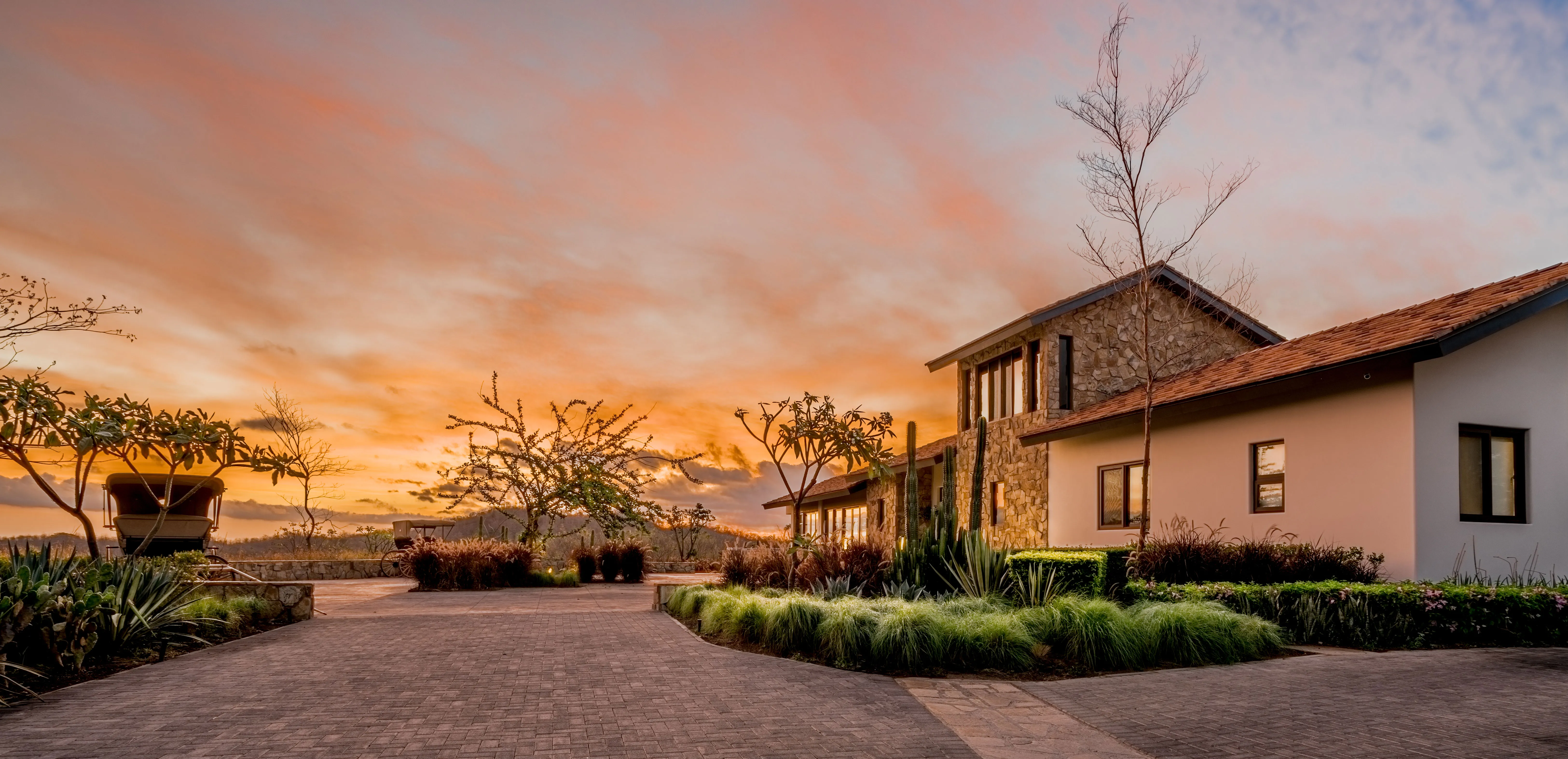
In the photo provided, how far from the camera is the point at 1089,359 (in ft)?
67.6

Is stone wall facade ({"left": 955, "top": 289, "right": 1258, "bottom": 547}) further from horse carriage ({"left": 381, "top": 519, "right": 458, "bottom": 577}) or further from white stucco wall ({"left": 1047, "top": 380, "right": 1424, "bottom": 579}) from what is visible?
horse carriage ({"left": 381, "top": 519, "right": 458, "bottom": 577})

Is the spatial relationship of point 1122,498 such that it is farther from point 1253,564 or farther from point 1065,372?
point 1253,564

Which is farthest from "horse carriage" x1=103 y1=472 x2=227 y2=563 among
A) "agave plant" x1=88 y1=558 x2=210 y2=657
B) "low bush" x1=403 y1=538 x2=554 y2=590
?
"agave plant" x1=88 y1=558 x2=210 y2=657

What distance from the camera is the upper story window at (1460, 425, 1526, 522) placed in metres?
12.3

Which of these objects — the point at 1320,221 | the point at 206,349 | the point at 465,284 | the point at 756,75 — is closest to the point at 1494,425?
the point at 1320,221

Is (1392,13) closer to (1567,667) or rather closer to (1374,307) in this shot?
(1374,307)

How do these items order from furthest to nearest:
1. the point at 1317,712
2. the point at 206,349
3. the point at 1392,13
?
the point at 206,349 → the point at 1392,13 → the point at 1317,712

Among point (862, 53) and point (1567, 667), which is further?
point (862, 53)

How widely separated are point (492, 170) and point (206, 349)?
5087 millimetres

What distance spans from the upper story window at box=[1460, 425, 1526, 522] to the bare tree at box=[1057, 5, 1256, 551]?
4.43m

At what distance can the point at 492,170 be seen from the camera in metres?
13.5

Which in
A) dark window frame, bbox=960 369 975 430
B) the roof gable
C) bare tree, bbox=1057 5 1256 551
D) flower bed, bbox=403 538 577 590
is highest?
bare tree, bbox=1057 5 1256 551

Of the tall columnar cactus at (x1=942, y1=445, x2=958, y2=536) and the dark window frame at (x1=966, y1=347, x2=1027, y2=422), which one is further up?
the dark window frame at (x1=966, y1=347, x2=1027, y2=422)

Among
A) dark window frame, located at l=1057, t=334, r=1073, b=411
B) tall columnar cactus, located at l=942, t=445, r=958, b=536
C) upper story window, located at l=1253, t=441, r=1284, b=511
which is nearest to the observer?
tall columnar cactus, located at l=942, t=445, r=958, b=536
